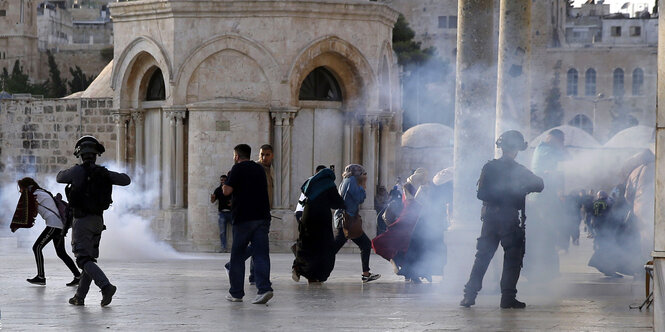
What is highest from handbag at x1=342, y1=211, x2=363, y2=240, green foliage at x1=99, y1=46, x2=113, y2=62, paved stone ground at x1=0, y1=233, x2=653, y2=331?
green foliage at x1=99, y1=46, x2=113, y2=62

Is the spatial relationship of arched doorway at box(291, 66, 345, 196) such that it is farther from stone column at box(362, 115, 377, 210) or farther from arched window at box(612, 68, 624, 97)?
arched window at box(612, 68, 624, 97)

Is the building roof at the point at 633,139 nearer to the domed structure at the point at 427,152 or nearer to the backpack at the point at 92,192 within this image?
the domed structure at the point at 427,152

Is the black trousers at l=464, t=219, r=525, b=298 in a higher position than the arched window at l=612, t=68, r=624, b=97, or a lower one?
lower

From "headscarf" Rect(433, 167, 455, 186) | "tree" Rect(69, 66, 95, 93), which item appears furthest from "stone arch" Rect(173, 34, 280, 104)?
"tree" Rect(69, 66, 95, 93)

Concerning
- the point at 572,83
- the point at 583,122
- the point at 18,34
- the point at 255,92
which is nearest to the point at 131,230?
the point at 255,92

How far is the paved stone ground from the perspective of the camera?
9203 millimetres

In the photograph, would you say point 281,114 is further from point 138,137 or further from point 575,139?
point 575,139

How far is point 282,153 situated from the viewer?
1922cm

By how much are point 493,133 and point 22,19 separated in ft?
365

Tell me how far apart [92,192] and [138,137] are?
9583 mm

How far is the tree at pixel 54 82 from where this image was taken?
11294 centimetres

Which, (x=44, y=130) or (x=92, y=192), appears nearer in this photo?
(x=92, y=192)

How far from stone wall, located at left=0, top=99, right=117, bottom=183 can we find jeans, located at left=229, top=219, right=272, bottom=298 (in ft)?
49.0

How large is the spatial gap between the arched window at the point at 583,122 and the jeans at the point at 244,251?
80481 millimetres
